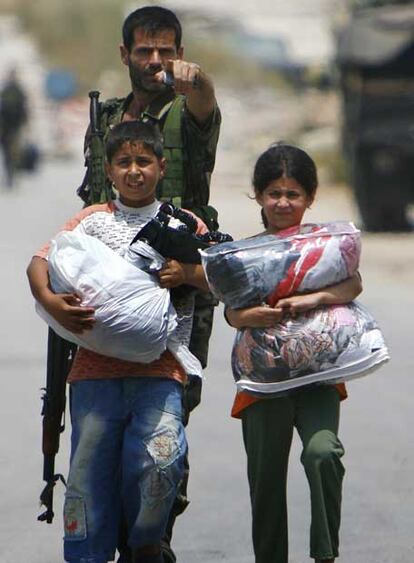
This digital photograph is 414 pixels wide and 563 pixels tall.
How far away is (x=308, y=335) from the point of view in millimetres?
5723

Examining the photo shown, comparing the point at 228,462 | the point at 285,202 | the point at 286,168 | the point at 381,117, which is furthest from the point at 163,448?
the point at 381,117

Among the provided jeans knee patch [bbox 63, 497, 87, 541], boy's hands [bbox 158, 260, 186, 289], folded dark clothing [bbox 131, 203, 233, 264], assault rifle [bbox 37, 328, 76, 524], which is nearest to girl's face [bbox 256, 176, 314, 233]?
folded dark clothing [bbox 131, 203, 233, 264]

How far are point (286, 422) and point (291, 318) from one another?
317 mm

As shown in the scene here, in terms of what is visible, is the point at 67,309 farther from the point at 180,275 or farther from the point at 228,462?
the point at 228,462

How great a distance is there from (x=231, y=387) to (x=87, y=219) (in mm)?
4901

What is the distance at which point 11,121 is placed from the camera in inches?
1378

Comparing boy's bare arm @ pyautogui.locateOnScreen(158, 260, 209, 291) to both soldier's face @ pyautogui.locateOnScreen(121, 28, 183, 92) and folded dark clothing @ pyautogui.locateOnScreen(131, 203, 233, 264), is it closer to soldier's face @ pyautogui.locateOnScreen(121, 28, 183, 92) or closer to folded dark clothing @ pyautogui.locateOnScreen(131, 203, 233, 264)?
folded dark clothing @ pyautogui.locateOnScreen(131, 203, 233, 264)

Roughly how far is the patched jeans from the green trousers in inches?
9.6

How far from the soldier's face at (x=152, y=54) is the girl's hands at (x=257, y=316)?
2.81 ft

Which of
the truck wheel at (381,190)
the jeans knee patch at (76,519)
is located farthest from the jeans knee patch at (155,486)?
the truck wheel at (381,190)

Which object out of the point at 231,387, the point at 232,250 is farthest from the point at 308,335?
the point at 231,387

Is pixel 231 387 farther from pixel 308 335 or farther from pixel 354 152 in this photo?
pixel 354 152

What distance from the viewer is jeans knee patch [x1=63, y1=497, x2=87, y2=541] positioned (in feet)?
18.9

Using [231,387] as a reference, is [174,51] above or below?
above
